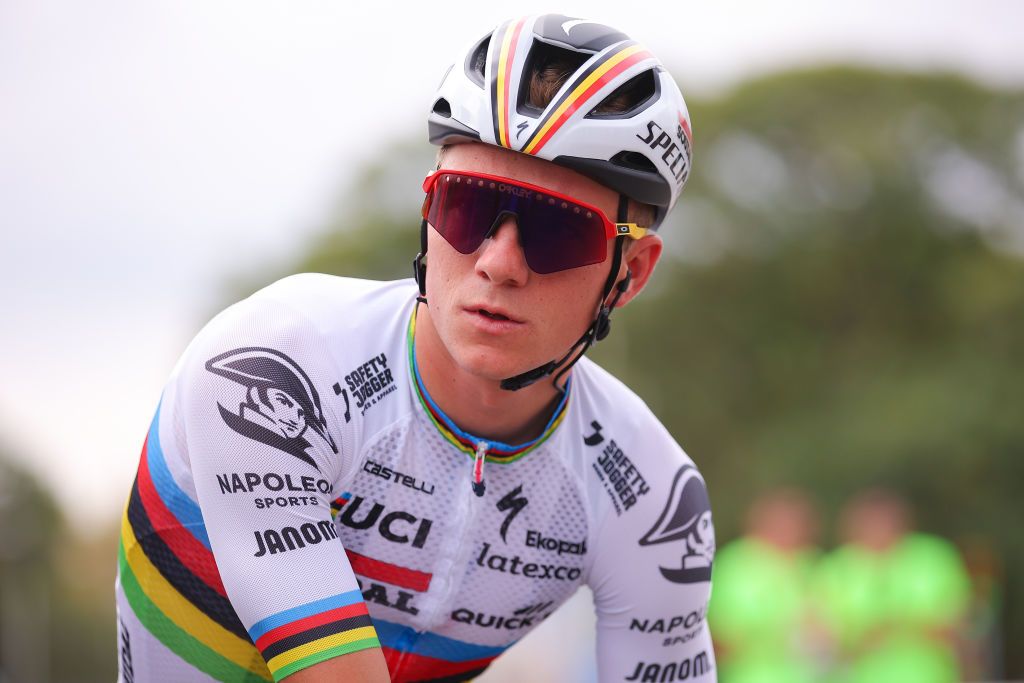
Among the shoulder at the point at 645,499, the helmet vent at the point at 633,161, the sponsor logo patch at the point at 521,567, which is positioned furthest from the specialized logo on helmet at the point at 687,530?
the helmet vent at the point at 633,161

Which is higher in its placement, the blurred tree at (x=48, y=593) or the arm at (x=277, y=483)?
the arm at (x=277, y=483)

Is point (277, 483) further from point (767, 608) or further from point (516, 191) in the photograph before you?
point (767, 608)

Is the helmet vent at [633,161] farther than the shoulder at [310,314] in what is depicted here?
Yes

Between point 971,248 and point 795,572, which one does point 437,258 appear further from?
point 971,248

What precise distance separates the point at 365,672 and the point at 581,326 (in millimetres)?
1108

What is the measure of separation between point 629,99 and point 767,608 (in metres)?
7.89

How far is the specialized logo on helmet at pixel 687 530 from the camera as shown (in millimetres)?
3436

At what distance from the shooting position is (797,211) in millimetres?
34375

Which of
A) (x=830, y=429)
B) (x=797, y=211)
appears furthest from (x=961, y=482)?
(x=797, y=211)

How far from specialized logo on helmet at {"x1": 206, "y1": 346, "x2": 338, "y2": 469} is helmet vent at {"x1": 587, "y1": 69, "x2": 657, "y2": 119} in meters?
1.03

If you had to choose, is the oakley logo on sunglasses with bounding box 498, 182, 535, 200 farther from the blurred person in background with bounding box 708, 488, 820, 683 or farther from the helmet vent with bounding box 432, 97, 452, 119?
the blurred person in background with bounding box 708, 488, 820, 683

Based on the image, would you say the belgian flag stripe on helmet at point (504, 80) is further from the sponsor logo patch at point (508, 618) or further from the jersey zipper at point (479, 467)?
Result: the sponsor logo patch at point (508, 618)

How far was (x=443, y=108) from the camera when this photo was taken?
3.37 metres

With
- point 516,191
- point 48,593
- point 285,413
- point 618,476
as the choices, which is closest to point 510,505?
point 618,476
